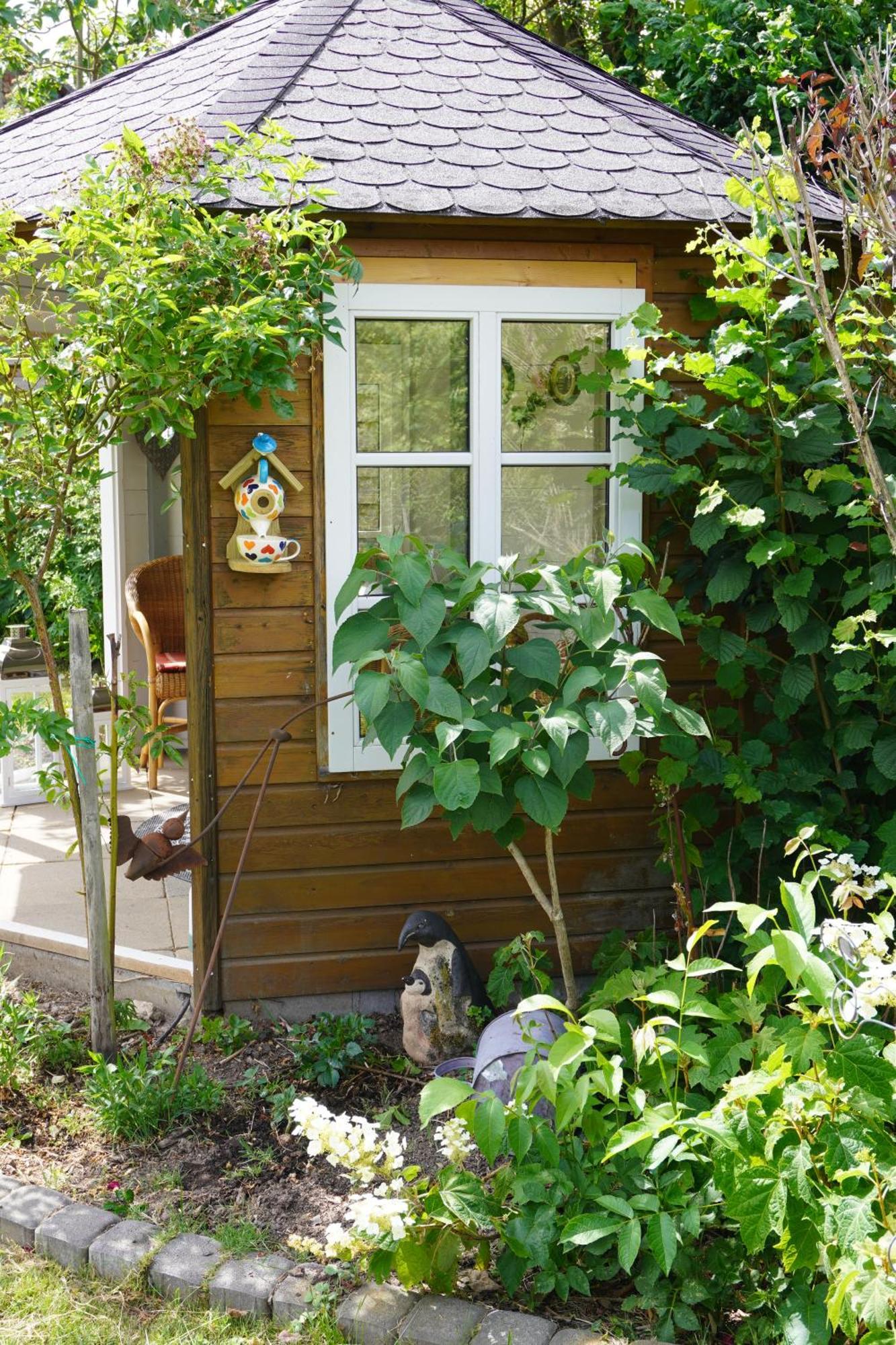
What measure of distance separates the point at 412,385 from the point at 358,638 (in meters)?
1.10

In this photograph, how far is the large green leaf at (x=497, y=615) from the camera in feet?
10.5

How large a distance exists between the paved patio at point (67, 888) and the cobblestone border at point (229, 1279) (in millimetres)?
1428

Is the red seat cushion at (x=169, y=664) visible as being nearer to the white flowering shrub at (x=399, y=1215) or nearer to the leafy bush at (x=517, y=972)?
the leafy bush at (x=517, y=972)

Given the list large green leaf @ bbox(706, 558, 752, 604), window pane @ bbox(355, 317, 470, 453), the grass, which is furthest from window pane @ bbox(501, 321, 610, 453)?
the grass

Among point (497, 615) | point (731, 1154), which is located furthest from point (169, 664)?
point (731, 1154)

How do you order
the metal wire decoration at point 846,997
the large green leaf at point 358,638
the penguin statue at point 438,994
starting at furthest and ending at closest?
1. the penguin statue at point 438,994
2. the large green leaf at point 358,638
3. the metal wire decoration at point 846,997

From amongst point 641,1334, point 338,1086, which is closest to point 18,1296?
point 338,1086

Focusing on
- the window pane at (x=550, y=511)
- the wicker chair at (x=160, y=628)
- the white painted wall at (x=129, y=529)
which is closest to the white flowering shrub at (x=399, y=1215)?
the window pane at (x=550, y=511)

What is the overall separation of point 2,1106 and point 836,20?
21.6 feet

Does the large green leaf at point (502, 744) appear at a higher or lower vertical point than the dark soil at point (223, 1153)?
higher

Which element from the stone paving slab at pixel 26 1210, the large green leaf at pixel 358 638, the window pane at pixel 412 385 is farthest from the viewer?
the window pane at pixel 412 385

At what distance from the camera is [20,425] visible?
3.52m

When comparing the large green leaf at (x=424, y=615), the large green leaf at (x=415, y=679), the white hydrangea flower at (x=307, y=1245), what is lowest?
the white hydrangea flower at (x=307, y=1245)

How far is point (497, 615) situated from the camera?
320cm
